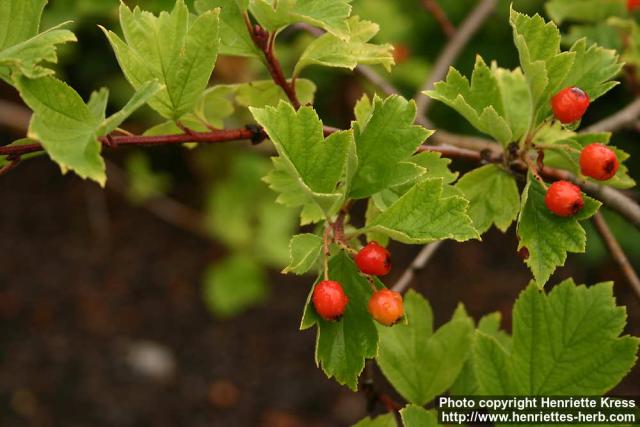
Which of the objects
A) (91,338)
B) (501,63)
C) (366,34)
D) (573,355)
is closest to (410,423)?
(573,355)

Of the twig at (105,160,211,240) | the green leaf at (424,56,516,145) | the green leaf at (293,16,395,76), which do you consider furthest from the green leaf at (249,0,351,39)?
the twig at (105,160,211,240)

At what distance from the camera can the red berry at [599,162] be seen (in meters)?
1.05

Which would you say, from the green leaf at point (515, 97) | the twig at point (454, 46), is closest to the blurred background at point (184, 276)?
the twig at point (454, 46)

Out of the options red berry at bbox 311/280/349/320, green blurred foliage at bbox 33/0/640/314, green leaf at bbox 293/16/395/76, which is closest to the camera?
red berry at bbox 311/280/349/320

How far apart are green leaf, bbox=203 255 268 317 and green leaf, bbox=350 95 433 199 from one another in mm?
2963

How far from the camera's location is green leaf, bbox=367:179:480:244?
0.97 metres

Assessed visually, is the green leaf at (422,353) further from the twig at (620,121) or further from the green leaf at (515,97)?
the twig at (620,121)

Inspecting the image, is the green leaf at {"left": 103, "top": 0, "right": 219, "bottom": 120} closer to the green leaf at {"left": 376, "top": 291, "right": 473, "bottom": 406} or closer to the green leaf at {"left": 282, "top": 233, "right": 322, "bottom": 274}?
the green leaf at {"left": 282, "top": 233, "right": 322, "bottom": 274}

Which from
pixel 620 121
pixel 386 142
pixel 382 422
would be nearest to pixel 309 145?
pixel 386 142

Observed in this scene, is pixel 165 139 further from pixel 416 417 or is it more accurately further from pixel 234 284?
pixel 234 284

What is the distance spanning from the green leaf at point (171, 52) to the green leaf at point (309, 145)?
134 millimetres

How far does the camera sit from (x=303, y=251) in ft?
3.35

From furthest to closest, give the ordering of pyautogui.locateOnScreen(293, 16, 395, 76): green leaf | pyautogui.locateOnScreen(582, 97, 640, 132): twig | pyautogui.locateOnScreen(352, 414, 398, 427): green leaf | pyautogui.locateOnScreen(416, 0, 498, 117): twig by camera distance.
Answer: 1. pyautogui.locateOnScreen(416, 0, 498, 117): twig
2. pyautogui.locateOnScreen(582, 97, 640, 132): twig
3. pyautogui.locateOnScreen(352, 414, 398, 427): green leaf
4. pyautogui.locateOnScreen(293, 16, 395, 76): green leaf

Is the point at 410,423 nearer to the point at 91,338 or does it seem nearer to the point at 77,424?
the point at 77,424
